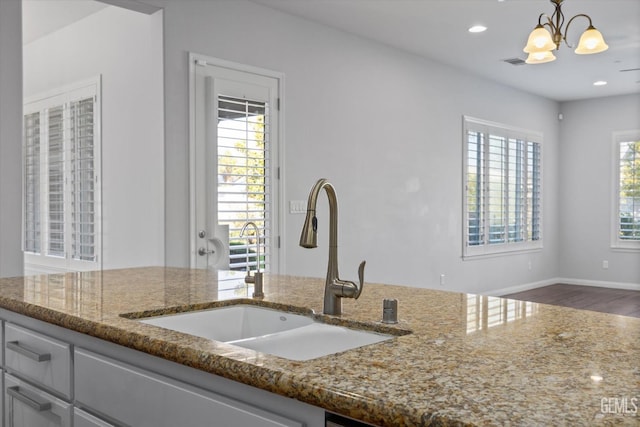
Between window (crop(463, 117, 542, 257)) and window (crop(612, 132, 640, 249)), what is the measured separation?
116 centimetres

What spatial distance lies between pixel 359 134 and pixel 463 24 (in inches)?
55.0

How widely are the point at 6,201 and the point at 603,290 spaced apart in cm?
798

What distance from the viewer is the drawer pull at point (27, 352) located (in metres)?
1.67

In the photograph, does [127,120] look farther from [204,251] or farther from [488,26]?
[488,26]

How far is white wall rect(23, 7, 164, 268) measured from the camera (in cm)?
416

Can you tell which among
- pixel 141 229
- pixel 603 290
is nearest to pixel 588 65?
pixel 603 290

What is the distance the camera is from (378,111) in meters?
5.84

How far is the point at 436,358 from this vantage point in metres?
1.09

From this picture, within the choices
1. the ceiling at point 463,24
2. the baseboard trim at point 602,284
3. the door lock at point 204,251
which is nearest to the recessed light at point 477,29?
the ceiling at point 463,24

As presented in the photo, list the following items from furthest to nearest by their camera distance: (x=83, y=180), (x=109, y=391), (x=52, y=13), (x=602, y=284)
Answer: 1. (x=602, y=284)
2. (x=83, y=180)
3. (x=52, y=13)
4. (x=109, y=391)

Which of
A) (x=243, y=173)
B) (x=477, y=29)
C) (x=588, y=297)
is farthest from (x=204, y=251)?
(x=588, y=297)

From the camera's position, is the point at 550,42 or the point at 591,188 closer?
the point at 550,42

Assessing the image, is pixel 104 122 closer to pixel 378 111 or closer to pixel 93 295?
pixel 378 111

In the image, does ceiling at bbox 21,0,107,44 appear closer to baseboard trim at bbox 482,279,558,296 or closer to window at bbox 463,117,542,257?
window at bbox 463,117,542,257
